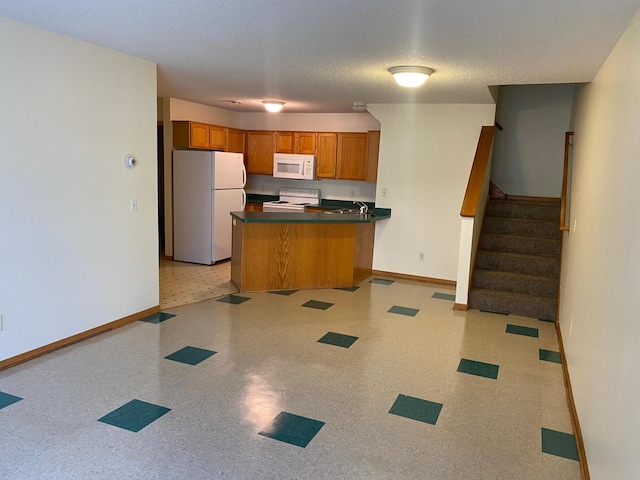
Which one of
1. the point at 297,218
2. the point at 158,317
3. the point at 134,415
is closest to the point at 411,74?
the point at 297,218

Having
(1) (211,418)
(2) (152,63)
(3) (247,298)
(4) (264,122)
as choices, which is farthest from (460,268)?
(4) (264,122)

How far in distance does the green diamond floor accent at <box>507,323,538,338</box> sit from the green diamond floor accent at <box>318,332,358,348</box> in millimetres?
1521

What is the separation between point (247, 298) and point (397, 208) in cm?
237

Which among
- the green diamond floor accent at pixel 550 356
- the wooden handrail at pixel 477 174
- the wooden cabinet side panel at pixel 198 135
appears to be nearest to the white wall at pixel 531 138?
the wooden handrail at pixel 477 174

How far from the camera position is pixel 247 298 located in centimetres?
502

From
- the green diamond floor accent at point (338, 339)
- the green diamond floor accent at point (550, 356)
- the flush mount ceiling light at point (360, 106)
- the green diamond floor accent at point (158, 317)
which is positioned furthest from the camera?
the flush mount ceiling light at point (360, 106)

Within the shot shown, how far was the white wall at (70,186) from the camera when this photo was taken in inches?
120

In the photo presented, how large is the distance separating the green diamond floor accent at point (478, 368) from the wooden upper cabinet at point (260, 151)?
4.99 meters

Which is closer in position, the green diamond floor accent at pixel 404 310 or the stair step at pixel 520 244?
the green diamond floor accent at pixel 404 310

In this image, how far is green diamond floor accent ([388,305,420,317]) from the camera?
471 cm

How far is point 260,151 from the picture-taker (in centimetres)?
773

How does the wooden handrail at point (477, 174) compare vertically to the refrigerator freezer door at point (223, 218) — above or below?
above

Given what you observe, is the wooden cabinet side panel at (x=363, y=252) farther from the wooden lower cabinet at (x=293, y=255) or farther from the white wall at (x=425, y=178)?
the white wall at (x=425, y=178)

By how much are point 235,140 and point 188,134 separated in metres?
1.21
